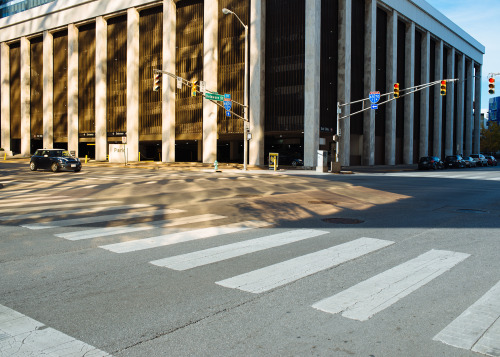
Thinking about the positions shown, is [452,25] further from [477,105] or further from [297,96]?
[297,96]

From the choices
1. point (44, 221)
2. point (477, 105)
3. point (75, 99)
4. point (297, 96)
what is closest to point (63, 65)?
point (75, 99)

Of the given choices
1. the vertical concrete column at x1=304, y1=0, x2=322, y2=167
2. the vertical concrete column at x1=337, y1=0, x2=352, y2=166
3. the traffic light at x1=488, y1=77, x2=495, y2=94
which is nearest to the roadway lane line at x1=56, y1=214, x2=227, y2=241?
the traffic light at x1=488, y1=77, x2=495, y2=94

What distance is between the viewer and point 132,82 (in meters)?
55.9

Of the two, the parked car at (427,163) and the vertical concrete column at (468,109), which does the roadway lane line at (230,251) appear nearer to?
the parked car at (427,163)

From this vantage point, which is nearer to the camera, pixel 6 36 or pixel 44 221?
pixel 44 221

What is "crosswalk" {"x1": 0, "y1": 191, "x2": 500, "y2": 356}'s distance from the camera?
4.22 m

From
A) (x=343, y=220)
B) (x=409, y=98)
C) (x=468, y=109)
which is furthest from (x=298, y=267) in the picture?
(x=468, y=109)

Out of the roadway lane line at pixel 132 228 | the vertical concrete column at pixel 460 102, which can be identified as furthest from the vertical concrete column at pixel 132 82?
the vertical concrete column at pixel 460 102

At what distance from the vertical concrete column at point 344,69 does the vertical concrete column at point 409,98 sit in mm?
16889

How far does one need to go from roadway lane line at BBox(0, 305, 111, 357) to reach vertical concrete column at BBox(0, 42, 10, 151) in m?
77.2

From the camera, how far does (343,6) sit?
155 feet

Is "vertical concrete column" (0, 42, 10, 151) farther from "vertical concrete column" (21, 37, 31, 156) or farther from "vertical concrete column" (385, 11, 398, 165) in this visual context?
"vertical concrete column" (385, 11, 398, 165)

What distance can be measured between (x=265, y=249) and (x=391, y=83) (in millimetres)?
55046

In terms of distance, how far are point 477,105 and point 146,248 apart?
318ft
